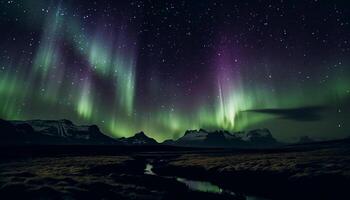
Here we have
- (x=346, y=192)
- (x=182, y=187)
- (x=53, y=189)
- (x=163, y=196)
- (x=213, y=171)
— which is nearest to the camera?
(x=346, y=192)

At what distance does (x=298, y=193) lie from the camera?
3353cm

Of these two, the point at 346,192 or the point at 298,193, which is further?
the point at 298,193

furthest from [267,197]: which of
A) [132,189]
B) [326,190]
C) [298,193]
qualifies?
[132,189]

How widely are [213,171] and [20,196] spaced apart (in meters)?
33.7

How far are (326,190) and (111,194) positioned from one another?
904 inches

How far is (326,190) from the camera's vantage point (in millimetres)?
32812

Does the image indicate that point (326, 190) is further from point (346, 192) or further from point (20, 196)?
point (20, 196)

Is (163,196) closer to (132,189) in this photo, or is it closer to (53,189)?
(132,189)

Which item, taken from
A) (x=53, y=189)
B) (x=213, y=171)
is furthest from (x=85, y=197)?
(x=213, y=171)

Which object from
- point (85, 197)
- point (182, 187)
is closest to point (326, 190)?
point (182, 187)

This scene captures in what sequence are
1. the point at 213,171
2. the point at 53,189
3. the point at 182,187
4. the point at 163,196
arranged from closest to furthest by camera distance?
the point at 163,196 < the point at 53,189 < the point at 182,187 < the point at 213,171

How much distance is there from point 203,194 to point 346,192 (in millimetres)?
14571

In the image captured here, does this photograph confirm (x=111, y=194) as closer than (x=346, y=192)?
No

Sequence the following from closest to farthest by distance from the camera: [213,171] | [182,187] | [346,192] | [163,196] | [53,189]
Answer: [346,192], [163,196], [53,189], [182,187], [213,171]
